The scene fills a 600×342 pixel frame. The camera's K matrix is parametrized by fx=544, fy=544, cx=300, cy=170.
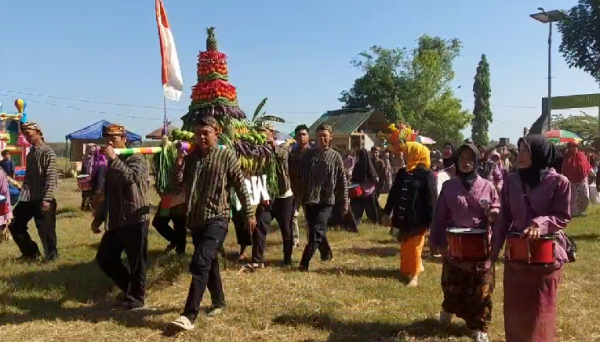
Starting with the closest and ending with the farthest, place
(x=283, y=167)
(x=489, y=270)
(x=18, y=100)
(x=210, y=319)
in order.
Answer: (x=489, y=270), (x=210, y=319), (x=283, y=167), (x=18, y=100)

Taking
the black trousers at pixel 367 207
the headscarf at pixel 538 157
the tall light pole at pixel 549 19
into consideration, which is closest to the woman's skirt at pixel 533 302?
the headscarf at pixel 538 157

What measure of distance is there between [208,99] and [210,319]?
115 inches

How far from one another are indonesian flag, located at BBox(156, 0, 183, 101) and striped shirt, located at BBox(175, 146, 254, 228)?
5.55ft

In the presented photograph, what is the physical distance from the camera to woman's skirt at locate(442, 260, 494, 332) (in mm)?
4574

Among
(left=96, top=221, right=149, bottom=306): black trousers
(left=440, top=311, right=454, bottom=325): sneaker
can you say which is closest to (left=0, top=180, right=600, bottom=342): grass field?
(left=440, top=311, right=454, bottom=325): sneaker

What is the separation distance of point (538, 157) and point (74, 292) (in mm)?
5012

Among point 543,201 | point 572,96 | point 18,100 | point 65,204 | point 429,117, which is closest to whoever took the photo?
point 543,201

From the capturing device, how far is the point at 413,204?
6.33 m

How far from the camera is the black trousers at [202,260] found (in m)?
4.71

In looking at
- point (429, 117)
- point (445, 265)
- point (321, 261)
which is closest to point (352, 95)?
point (429, 117)

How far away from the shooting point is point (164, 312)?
534 centimetres

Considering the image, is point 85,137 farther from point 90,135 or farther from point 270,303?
point 270,303

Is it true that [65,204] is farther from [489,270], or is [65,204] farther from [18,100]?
[489,270]

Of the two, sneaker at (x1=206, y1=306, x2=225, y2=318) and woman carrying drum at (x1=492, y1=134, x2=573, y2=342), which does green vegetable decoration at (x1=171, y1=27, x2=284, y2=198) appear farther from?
woman carrying drum at (x1=492, y1=134, x2=573, y2=342)
